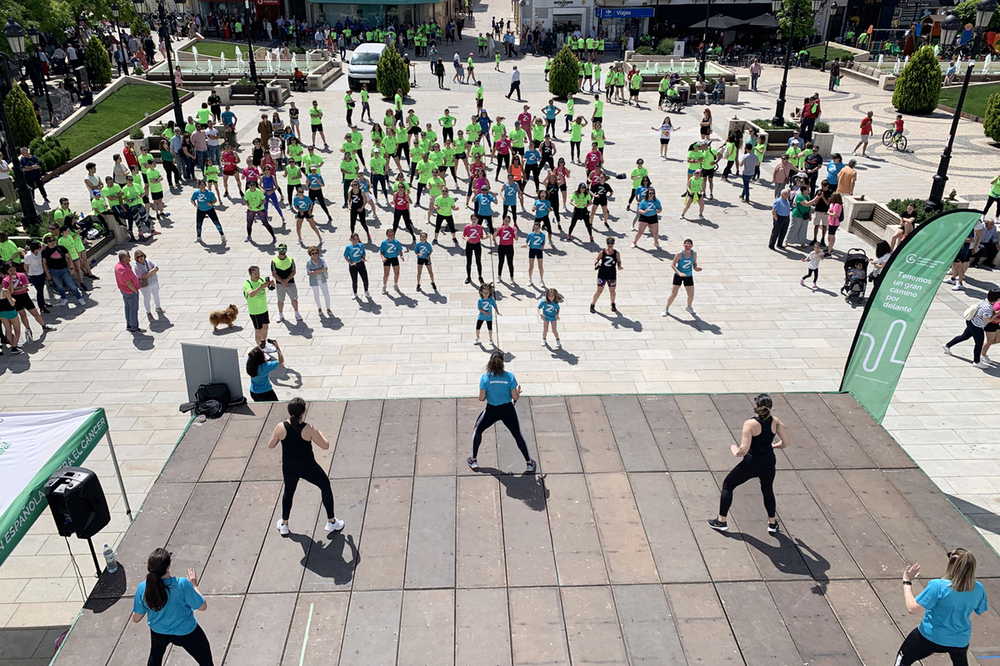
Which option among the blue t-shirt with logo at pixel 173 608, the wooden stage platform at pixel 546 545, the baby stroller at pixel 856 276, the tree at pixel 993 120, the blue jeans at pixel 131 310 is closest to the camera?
the blue t-shirt with logo at pixel 173 608

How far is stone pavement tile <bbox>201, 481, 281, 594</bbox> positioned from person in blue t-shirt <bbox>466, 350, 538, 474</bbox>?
2455 millimetres

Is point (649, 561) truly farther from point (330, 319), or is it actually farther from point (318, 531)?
point (330, 319)

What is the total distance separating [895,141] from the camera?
86.0 ft

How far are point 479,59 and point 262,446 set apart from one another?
41.9 meters

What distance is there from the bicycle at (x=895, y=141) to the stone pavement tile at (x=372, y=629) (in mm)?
25865

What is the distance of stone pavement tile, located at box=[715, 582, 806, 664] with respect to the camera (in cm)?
650

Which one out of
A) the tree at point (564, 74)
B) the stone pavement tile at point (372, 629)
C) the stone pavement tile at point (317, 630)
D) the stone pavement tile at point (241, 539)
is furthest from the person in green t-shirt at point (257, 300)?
the tree at point (564, 74)

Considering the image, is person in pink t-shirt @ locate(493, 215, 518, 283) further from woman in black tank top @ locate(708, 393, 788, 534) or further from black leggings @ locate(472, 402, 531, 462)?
woman in black tank top @ locate(708, 393, 788, 534)

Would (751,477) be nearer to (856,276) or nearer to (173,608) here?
(173,608)

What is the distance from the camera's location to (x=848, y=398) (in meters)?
10.3

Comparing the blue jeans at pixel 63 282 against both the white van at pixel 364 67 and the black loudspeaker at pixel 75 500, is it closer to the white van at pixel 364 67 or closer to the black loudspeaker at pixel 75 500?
the black loudspeaker at pixel 75 500

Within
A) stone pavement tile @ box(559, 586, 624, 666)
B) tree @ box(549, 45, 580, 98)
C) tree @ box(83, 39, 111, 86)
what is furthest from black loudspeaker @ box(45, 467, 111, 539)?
tree @ box(83, 39, 111, 86)

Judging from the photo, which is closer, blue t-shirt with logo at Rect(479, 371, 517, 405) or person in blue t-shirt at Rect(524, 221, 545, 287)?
blue t-shirt with logo at Rect(479, 371, 517, 405)

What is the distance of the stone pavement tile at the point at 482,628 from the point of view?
6473 millimetres
